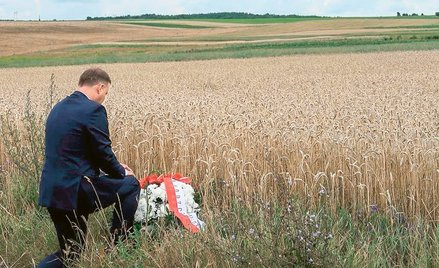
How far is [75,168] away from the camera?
5055 mm

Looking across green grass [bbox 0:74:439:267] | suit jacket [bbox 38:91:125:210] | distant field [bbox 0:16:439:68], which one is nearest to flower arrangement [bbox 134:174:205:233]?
green grass [bbox 0:74:439:267]

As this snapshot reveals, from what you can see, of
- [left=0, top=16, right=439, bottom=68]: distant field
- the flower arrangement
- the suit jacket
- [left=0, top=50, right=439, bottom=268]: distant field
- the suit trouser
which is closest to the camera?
[left=0, top=50, right=439, bottom=268]: distant field

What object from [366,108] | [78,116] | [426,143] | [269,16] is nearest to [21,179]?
[78,116]

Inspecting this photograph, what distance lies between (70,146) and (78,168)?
0.60 feet

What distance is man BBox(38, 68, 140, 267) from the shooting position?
5016mm

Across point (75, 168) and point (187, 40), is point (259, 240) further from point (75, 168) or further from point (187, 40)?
point (187, 40)

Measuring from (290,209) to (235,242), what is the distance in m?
0.45

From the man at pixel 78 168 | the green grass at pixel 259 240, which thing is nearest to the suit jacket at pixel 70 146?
the man at pixel 78 168

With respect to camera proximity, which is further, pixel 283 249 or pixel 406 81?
pixel 406 81

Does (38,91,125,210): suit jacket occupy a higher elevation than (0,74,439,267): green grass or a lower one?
higher

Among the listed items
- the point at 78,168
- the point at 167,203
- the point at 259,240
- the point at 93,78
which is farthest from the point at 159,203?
the point at 259,240

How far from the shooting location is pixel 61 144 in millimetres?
5027

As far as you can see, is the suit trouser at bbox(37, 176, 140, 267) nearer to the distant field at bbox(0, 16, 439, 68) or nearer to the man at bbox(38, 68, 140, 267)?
the man at bbox(38, 68, 140, 267)

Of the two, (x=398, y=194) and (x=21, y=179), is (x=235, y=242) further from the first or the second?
(x=21, y=179)
